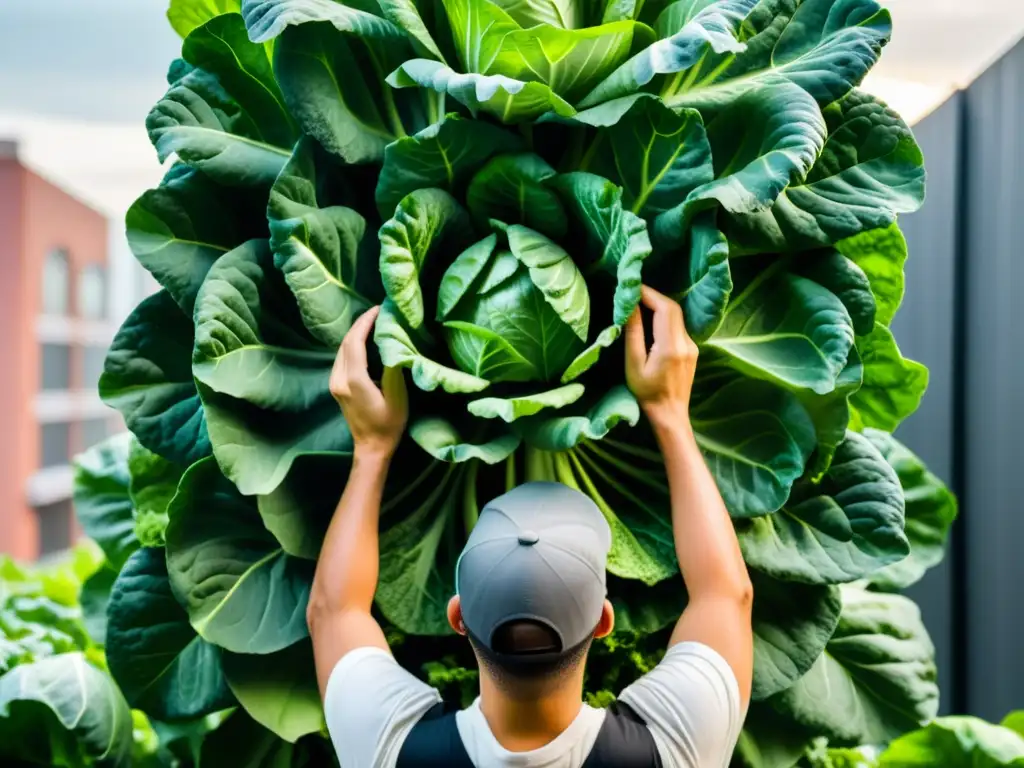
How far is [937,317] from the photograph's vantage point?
2.06m

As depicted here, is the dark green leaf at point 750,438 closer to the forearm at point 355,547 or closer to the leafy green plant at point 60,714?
the forearm at point 355,547

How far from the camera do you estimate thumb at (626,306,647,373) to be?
3.04 ft

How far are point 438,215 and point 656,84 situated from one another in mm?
289

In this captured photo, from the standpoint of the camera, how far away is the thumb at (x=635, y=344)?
0.93 m

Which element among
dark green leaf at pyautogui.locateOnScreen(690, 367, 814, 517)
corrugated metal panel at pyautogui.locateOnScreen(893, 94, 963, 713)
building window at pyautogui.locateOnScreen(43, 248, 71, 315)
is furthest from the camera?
building window at pyautogui.locateOnScreen(43, 248, 71, 315)

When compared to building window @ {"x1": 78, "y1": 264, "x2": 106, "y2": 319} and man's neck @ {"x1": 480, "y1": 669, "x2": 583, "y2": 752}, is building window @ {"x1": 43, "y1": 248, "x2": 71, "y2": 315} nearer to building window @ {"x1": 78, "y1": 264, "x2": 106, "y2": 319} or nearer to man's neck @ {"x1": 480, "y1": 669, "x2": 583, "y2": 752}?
building window @ {"x1": 78, "y1": 264, "x2": 106, "y2": 319}

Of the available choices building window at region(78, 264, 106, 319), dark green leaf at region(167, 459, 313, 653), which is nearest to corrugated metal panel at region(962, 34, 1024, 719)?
dark green leaf at region(167, 459, 313, 653)

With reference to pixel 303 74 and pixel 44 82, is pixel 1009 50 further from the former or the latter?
pixel 44 82

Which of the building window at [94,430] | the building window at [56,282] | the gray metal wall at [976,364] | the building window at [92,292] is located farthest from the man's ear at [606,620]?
the building window at [92,292]

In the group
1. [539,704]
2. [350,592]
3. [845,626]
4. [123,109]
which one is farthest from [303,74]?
[123,109]

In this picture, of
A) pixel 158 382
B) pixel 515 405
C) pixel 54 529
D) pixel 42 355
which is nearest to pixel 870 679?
pixel 515 405

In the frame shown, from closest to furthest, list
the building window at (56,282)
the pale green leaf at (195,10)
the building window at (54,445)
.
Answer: the pale green leaf at (195,10) < the building window at (54,445) < the building window at (56,282)

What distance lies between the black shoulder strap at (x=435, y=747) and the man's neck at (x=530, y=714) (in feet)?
0.11

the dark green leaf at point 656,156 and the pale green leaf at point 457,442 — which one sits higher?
the dark green leaf at point 656,156
